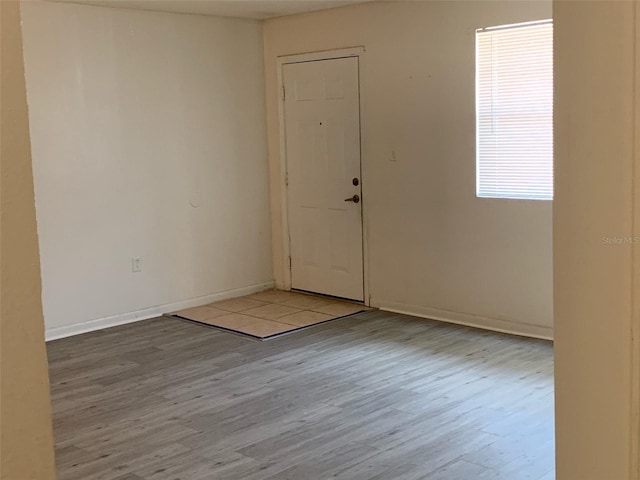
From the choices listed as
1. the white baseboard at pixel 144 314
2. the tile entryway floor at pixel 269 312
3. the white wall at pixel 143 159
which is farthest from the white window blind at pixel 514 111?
the white baseboard at pixel 144 314

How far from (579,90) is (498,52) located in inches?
149

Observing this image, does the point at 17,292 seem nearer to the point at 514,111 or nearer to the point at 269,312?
the point at 514,111

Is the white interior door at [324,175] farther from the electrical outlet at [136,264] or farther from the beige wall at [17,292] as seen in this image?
the beige wall at [17,292]

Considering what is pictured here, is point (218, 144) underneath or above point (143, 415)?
above

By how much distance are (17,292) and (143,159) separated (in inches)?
206

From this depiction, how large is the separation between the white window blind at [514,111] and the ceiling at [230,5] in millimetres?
1228

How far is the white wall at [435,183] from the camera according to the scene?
5059 millimetres

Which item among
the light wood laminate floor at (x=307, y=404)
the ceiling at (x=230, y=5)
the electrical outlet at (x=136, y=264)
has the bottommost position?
the light wood laminate floor at (x=307, y=404)

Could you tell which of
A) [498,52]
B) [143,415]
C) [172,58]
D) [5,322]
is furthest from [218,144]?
[5,322]

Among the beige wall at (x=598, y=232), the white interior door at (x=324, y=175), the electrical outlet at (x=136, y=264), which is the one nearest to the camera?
the beige wall at (x=598, y=232)

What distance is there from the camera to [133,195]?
578 centimetres

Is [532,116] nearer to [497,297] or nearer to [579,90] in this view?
[497,297]

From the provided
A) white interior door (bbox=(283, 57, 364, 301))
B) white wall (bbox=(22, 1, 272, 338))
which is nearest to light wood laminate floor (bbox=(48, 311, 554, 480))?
white wall (bbox=(22, 1, 272, 338))

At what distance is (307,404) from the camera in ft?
13.0
